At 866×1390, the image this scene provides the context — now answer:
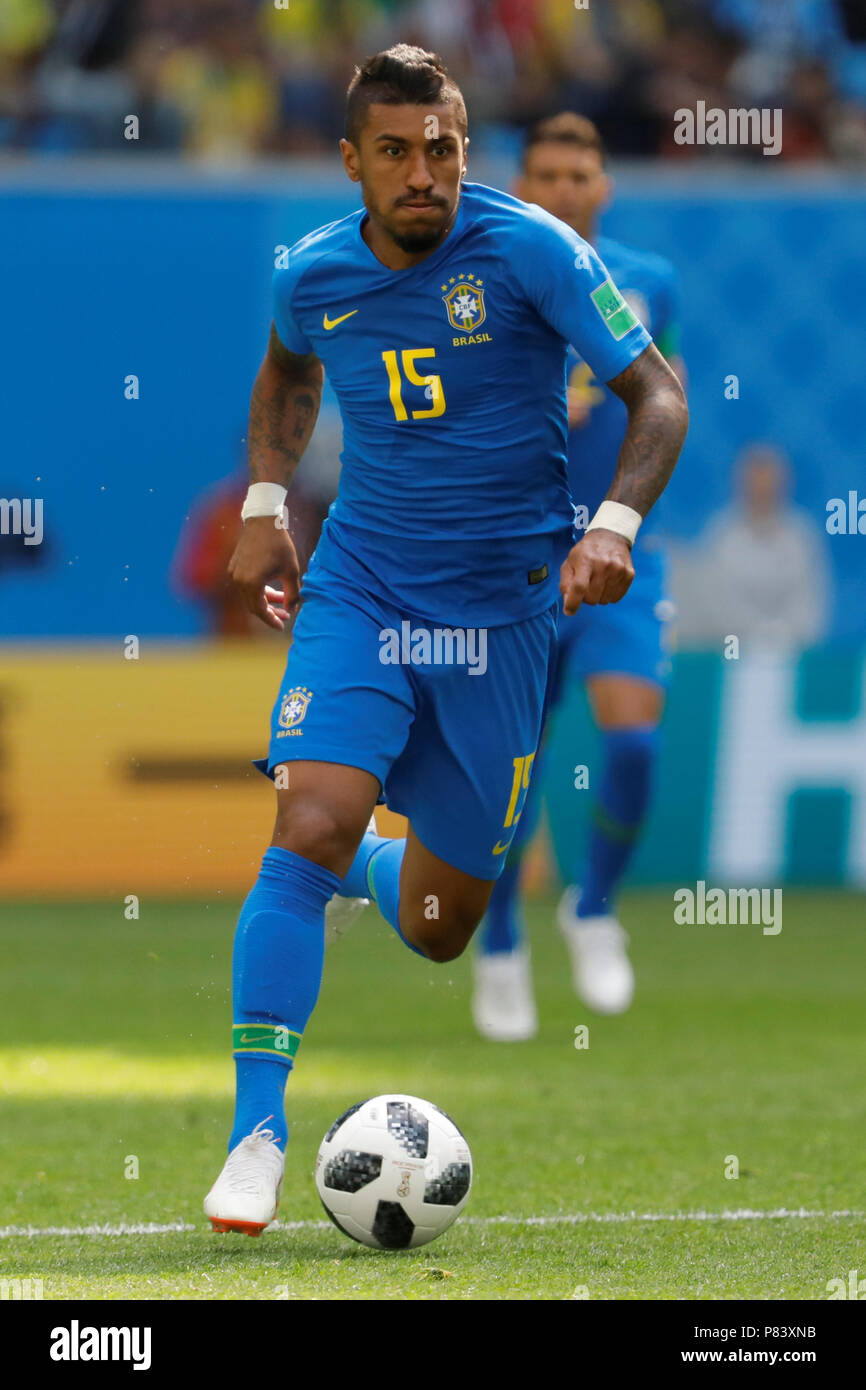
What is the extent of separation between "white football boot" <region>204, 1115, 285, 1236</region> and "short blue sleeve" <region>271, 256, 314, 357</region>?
180cm

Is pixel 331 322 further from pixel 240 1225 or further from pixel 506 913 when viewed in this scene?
pixel 506 913

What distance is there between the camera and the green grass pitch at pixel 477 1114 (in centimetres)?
432

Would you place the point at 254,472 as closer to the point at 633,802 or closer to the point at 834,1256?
the point at 834,1256

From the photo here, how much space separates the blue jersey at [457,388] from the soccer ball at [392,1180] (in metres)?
1.13

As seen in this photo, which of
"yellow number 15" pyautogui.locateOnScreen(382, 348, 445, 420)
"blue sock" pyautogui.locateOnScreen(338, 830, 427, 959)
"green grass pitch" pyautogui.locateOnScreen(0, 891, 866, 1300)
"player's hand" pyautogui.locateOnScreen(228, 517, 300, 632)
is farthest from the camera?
"blue sock" pyautogui.locateOnScreen(338, 830, 427, 959)

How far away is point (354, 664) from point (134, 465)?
10.8 m

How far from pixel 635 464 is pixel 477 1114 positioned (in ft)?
8.09

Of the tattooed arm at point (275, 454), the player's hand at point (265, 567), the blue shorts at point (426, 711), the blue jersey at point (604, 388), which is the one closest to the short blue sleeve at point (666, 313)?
the blue jersey at point (604, 388)

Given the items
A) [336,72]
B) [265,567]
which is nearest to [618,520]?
[265,567]

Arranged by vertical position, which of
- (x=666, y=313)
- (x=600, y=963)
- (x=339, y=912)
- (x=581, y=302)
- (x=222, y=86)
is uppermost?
(x=222, y=86)

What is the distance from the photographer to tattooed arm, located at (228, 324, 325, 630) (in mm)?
5188

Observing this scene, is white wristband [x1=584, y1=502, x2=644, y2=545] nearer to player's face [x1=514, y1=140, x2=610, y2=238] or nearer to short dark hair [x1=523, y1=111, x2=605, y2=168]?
player's face [x1=514, y1=140, x2=610, y2=238]

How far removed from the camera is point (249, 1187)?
4.41m

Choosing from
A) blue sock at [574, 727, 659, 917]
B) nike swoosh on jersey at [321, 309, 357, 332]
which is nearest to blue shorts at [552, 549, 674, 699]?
blue sock at [574, 727, 659, 917]
